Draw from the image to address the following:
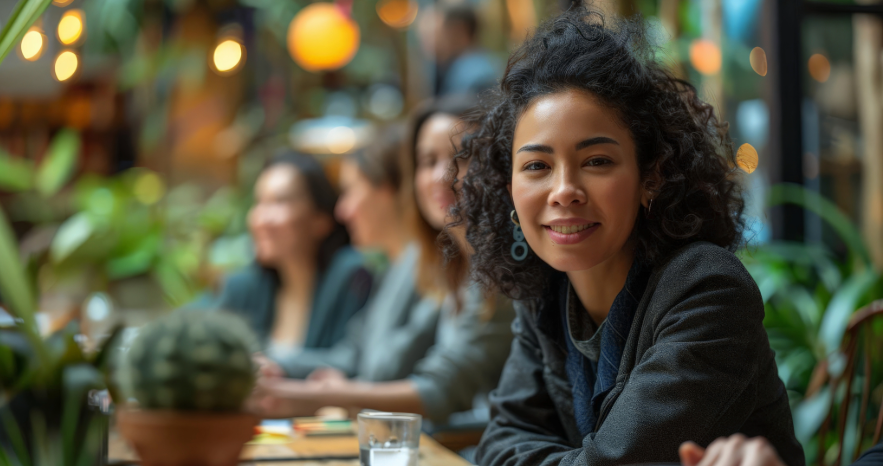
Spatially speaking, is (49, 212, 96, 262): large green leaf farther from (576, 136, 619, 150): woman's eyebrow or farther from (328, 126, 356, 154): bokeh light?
(576, 136, 619, 150): woman's eyebrow

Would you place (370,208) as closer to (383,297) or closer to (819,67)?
(383,297)

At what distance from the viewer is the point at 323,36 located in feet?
15.0

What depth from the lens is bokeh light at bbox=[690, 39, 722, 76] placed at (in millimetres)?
3182

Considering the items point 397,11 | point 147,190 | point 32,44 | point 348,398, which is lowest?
point 348,398

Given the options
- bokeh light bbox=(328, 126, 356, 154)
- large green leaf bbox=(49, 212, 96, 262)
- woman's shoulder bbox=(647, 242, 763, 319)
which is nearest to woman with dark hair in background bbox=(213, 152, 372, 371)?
large green leaf bbox=(49, 212, 96, 262)

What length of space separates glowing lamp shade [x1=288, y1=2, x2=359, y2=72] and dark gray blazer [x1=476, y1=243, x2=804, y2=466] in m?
3.84

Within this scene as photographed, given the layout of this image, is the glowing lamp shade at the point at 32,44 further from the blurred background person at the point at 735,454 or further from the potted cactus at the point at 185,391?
the blurred background person at the point at 735,454

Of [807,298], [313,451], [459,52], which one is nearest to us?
→ [313,451]

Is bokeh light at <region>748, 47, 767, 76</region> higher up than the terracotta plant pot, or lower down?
higher up

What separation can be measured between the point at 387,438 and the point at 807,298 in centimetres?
188

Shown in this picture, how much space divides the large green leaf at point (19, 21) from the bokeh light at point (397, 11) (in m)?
5.40

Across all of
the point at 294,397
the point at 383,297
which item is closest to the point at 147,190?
the point at 383,297

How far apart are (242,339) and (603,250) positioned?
0.48 metres

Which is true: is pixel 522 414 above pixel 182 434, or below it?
below
